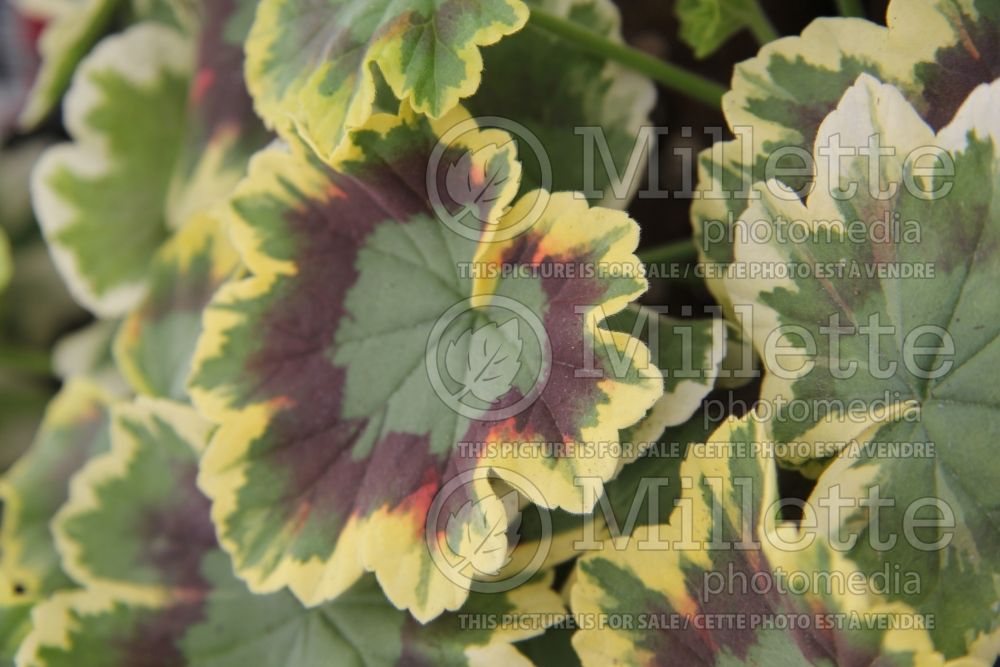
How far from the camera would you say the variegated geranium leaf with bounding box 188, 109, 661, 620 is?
1.84ft

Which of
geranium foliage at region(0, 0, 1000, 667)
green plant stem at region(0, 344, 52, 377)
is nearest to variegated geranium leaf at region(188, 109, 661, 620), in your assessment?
geranium foliage at region(0, 0, 1000, 667)

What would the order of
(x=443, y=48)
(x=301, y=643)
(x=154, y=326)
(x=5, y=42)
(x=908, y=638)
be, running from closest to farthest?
(x=908, y=638)
(x=443, y=48)
(x=301, y=643)
(x=154, y=326)
(x=5, y=42)

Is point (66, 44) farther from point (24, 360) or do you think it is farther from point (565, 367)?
point (565, 367)

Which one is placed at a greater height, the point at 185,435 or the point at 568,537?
the point at 568,537

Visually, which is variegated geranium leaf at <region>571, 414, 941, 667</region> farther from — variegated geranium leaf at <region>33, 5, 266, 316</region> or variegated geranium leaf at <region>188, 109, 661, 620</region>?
variegated geranium leaf at <region>33, 5, 266, 316</region>

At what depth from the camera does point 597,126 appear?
729 millimetres

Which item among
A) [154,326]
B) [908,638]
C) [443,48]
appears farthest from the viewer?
[154,326]

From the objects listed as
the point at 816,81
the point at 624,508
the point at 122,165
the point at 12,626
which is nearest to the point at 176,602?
the point at 12,626

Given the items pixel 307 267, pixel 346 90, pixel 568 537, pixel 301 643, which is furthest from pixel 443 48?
pixel 301 643

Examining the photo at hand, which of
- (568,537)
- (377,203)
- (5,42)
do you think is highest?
(377,203)

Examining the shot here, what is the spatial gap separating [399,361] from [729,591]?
0.25 m

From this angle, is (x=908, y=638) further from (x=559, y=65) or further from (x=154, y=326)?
(x=154, y=326)

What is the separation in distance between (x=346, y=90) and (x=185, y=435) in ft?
1.10

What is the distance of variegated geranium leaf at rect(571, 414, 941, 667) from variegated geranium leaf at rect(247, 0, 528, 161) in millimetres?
254
